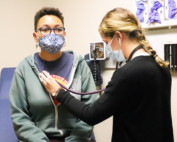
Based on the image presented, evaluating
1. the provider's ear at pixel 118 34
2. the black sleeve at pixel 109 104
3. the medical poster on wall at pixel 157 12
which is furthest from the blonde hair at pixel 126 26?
the medical poster on wall at pixel 157 12

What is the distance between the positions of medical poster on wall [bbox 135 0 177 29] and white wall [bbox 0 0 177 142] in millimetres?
256

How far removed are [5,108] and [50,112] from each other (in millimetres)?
662

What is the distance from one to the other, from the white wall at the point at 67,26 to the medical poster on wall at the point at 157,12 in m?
0.26

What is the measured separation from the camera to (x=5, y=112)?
1687 millimetres

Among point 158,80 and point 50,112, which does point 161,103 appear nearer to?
point 158,80

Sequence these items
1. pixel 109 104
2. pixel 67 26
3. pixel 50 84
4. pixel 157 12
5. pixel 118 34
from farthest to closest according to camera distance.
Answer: pixel 67 26, pixel 157 12, pixel 50 84, pixel 118 34, pixel 109 104

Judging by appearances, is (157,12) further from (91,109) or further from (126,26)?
(91,109)

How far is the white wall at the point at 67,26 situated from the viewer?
205 cm

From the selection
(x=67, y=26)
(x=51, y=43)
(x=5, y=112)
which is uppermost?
(x=67, y=26)

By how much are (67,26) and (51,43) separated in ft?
3.77

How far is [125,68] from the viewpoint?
91 centimetres

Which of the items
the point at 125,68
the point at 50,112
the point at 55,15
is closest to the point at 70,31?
the point at 55,15

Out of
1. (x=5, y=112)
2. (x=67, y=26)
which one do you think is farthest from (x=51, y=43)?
(x=67, y=26)

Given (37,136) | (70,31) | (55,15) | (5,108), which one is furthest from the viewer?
(70,31)
